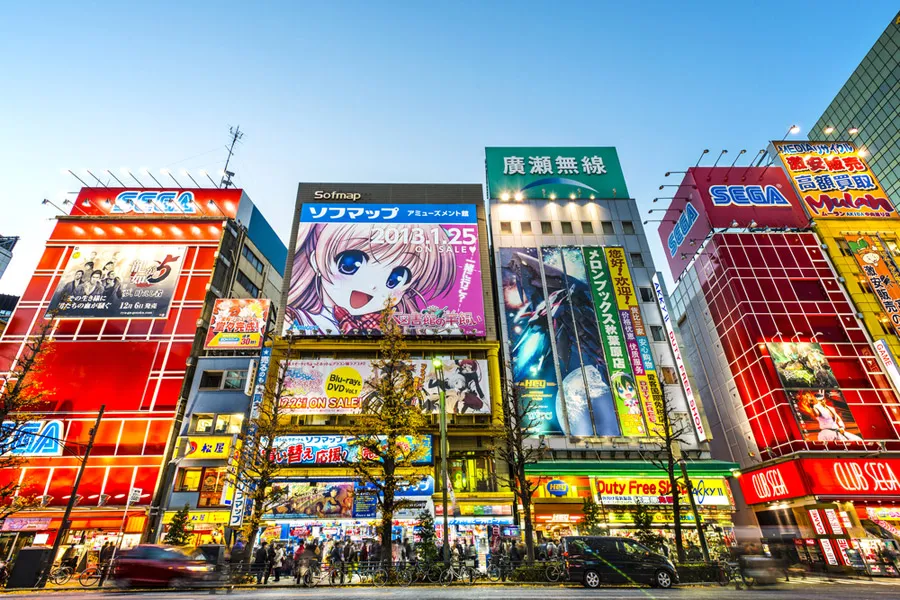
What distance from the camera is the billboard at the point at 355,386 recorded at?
30719 mm

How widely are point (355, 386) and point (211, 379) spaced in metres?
11.1

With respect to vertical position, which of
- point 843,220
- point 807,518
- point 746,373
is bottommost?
point 807,518

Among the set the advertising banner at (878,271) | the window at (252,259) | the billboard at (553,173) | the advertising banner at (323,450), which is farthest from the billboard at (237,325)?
the advertising banner at (878,271)

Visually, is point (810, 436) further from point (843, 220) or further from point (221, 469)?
point (221, 469)

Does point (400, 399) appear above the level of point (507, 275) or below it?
below

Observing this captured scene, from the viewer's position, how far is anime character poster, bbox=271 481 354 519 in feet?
89.2

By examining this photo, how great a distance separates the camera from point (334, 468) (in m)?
28.7

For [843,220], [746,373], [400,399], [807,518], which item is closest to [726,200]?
[843,220]

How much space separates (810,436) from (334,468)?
3016 cm

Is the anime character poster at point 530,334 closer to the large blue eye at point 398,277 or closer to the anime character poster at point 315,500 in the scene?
the large blue eye at point 398,277

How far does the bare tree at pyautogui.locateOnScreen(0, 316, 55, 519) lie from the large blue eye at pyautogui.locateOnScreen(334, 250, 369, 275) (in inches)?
732

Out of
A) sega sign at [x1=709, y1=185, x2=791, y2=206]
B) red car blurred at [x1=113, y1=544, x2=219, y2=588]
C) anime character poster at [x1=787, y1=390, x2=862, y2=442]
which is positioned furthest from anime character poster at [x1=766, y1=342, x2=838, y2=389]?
red car blurred at [x1=113, y1=544, x2=219, y2=588]

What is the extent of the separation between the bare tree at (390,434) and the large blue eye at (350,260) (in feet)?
23.7

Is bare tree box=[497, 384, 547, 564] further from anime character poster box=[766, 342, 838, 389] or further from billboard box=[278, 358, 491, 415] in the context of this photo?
anime character poster box=[766, 342, 838, 389]
